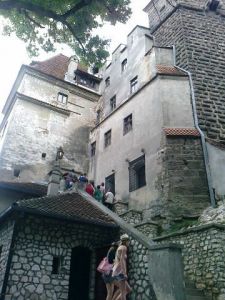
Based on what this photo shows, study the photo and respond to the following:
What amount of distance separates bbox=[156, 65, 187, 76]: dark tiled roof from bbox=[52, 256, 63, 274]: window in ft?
34.1

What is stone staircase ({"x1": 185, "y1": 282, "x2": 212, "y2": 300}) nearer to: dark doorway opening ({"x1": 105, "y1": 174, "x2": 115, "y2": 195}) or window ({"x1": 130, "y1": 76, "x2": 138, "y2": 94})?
dark doorway opening ({"x1": 105, "y1": 174, "x2": 115, "y2": 195})

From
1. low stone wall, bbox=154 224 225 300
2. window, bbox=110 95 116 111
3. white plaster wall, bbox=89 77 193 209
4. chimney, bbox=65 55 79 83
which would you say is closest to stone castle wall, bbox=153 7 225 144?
white plaster wall, bbox=89 77 193 209

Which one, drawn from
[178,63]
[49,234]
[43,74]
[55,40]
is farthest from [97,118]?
[49,234]

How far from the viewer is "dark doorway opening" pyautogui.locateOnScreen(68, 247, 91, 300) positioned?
966 cm

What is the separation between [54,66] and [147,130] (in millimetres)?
12102

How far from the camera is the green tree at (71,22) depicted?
450 inches

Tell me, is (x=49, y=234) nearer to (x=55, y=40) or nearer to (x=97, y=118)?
(x=55, y=40)

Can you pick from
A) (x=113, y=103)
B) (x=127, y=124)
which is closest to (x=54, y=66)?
(x=113, y=103)

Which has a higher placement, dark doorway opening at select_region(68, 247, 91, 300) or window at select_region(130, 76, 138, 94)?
A: window at select_region(130, 76, 138, 94)

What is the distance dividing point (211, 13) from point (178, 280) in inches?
685

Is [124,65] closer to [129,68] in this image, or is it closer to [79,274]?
[129,68]

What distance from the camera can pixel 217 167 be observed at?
498 inches

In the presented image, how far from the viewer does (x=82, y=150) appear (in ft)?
70.6

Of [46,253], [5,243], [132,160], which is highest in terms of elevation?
[132,160]
